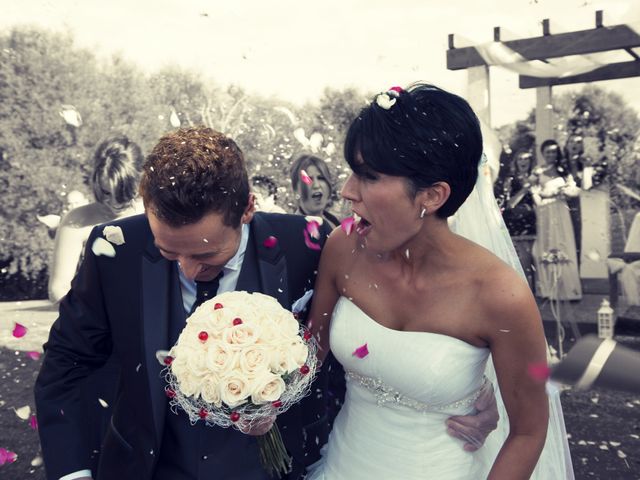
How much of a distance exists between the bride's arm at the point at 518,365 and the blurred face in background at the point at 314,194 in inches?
Answer: 196

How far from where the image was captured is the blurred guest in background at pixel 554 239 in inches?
462

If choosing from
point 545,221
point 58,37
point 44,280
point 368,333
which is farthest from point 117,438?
point 58,37

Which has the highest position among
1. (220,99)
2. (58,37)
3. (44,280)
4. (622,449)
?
(58,37)

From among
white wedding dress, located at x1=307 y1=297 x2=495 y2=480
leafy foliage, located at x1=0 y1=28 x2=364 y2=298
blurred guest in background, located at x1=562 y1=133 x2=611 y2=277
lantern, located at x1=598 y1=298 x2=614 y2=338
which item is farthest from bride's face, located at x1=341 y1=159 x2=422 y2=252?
leafy foliage, located at x1=0 y1=28 x2=364 y2=298

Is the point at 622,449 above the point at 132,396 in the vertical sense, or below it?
below

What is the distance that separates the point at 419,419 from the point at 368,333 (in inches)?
14.0

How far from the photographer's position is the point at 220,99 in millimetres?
24094

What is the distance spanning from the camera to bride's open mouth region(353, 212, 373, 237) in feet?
8.30

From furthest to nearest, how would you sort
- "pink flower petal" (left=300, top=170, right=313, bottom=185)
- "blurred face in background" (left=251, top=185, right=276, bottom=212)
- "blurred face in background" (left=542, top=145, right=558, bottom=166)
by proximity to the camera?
1. "blurred face in background" (left=542, top=145, right=558, bottom=166)
2. "blurred face in background" (left=251, top=185, right=276, bottom=212)
3. "pink flower petal" (left=300, top=170, right=313, bottom=185)

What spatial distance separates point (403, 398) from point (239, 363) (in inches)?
27.4

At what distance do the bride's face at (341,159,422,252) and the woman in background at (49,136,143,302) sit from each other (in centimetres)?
350

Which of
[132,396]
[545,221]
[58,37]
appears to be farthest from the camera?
[58,37]

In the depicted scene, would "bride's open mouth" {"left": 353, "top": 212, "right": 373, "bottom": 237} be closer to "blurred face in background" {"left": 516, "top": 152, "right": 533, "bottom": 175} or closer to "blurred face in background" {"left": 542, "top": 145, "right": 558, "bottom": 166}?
"blurred face in background" {"left": 542, "top": 145, "right": 558, "bottom": 166}

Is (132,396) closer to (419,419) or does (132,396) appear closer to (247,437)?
(247,437)
